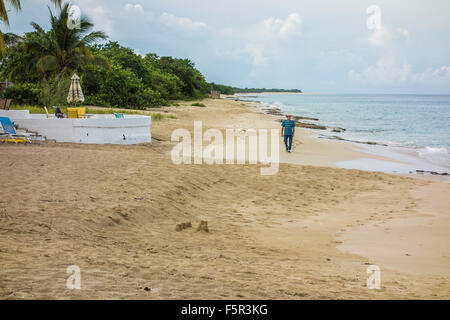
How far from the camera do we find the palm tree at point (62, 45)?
944 inches

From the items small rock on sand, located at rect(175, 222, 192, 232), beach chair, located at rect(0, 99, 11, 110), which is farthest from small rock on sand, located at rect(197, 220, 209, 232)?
beach chair, located at rect(0, 99, 11, 110)

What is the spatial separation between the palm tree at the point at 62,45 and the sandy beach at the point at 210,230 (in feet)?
47.4

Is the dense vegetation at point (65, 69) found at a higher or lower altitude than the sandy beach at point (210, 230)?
higher

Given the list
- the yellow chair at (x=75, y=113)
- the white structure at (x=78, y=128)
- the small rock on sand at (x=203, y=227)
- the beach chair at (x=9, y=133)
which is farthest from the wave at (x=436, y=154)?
the beach chair at (x=9, y=133)

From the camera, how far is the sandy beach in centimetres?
400

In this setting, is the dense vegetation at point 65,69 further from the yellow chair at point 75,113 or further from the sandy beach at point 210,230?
the sandy beach at point 210,230

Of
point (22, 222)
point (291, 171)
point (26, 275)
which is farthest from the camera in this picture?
point (291, 171)

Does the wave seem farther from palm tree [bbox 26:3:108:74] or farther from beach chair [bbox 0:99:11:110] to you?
palm tree [bbox 26:3:108:74]

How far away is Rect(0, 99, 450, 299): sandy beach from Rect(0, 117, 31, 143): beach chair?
5.33ft

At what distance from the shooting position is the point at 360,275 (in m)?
4.70

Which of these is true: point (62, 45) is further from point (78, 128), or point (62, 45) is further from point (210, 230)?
point (210, 230)
